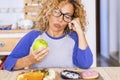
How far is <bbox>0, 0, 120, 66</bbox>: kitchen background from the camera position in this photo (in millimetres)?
2830

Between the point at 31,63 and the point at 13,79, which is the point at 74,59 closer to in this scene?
the point at 31,63

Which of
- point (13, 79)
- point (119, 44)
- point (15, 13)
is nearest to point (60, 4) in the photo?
point (13, 79)

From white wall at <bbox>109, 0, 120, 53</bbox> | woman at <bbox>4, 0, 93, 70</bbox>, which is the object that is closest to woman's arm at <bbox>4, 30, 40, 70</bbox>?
woman at <bbox>4, 0, 93, 70</bbox>

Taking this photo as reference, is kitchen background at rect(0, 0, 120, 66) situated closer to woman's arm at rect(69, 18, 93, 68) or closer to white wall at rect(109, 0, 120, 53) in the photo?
white wall at rect(109, 0, 120, 53)

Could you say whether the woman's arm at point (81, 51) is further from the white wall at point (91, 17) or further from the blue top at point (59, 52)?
the white wall at point (91, 17)

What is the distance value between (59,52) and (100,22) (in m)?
4.16

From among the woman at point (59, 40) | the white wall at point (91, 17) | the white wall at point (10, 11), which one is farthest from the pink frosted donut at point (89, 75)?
the white wall at point (10, 11)

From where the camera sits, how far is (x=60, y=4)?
4.98ft

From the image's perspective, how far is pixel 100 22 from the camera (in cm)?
557

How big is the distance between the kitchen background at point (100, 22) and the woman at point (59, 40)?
4.07ft

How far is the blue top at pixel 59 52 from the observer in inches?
59.1

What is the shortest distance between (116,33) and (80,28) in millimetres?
3181

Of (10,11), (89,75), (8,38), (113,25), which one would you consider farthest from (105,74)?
(113,25)

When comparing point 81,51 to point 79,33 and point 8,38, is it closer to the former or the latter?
point 79,33
